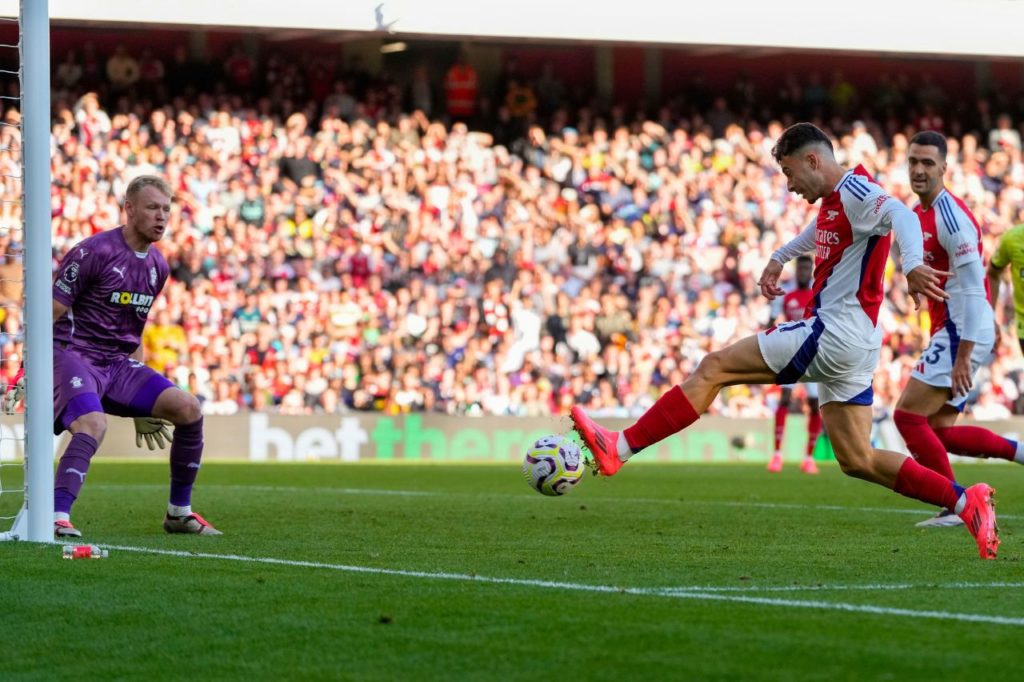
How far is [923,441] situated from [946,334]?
660 mm

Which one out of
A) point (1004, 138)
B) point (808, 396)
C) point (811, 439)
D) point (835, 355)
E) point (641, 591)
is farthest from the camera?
point (1004, 138)

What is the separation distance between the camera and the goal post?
8.03 metres

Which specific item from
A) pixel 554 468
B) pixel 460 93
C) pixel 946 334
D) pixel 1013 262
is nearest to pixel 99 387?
pixel 554 468

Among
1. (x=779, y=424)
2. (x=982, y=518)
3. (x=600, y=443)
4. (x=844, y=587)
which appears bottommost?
(x=844, y=587)

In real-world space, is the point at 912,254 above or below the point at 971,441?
above

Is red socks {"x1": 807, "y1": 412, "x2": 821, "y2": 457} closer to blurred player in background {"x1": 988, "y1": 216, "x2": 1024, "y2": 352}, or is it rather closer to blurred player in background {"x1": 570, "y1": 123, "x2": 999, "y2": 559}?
blurred player in background {"x1": 988, "y1": 216, "x2": 1024, "y2": 352}

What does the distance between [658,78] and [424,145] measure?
21.3 feet

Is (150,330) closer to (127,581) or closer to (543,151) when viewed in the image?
(543,151)

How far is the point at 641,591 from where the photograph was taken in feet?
19.7

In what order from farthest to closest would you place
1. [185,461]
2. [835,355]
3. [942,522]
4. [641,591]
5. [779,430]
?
[779,430] → [942,522] → [185,461] → [835,355] → [641,591]

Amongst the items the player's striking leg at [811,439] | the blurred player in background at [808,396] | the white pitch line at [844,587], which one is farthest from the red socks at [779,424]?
the white pitch line at [844,587]

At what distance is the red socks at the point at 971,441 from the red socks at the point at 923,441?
22 cm

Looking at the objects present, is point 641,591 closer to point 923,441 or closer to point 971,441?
point 923,441

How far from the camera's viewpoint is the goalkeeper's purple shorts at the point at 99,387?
871 cm
